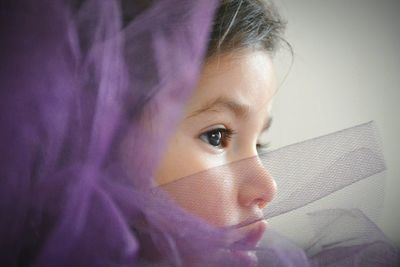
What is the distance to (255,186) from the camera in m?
0.36

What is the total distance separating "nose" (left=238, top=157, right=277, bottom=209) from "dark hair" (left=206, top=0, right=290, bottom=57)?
15 centimetres

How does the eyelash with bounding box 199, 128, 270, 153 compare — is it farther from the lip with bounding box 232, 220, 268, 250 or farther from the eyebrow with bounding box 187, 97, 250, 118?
the lip with bounding box 232, 220, 268, 250

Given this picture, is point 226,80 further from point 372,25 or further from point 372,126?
point 372,25

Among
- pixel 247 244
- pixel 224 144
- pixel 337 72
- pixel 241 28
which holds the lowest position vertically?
pixel 247 244

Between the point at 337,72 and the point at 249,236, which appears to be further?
the point at 337,72

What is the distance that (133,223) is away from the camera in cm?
32

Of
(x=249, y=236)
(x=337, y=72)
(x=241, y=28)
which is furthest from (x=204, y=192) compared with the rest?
(x=337, y=72)

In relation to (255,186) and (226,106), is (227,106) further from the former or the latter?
(255,186)

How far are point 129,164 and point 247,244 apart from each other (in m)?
0.13

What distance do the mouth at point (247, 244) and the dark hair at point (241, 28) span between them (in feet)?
0.66

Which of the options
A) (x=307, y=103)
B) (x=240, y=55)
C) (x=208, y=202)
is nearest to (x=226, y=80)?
(x=240, y=55)

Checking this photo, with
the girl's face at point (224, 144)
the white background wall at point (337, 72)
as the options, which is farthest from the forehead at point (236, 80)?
the white background wall at point (337, 72)

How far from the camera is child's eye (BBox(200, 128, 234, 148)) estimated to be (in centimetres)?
44

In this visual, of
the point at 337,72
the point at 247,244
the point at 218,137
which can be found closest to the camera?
the point at 247,244
